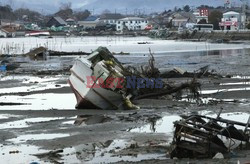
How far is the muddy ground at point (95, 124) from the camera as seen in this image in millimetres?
12117

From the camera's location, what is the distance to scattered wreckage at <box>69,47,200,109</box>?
64.2 ft

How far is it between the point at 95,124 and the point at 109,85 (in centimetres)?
340

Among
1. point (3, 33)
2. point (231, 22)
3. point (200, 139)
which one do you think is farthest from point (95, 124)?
point (3, 33)

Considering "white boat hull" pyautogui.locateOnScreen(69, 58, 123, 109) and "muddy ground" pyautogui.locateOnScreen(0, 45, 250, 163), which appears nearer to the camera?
"muddy ground" pyautogui.locateOnScreen(0, 45, 250, 163)

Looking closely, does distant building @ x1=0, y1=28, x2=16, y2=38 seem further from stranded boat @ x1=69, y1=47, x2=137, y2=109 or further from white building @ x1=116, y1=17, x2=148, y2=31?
stranded boat @ x1=69, y1=47, x2=137, y2=109

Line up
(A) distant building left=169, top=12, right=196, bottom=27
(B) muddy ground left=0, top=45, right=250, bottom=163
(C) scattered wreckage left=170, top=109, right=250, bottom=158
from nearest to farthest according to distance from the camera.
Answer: (C) scattered wreckage left=170, top=109, right=250, bottom=158 → (B) muddy ground left=0, top=45, right=250, bottom=163 → (A) distant building left=169, top=12, right=196, bottom=27

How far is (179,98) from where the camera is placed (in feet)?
72.4

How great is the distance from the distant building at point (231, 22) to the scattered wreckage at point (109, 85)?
9565 cm

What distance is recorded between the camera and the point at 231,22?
380 feet

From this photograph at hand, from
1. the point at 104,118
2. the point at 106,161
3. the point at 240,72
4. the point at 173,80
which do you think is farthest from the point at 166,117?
the point at 240,72

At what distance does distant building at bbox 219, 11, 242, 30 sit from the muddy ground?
89220 millimetres

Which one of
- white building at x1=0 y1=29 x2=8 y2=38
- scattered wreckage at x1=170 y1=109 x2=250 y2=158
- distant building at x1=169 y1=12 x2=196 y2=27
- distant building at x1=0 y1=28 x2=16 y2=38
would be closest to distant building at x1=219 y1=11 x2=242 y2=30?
distant building at x1=169 y1=12 x2=196 y2=27

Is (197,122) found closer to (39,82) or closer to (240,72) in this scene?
(39,82)

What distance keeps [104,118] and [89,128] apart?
2.04 meters
